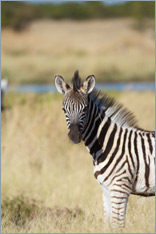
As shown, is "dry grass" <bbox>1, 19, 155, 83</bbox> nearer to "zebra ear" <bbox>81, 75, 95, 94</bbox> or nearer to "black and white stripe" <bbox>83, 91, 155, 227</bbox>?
"black and white stripe" <bbox>83, 91, 155, 227</bbox>

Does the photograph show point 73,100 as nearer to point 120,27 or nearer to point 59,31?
point 59,31

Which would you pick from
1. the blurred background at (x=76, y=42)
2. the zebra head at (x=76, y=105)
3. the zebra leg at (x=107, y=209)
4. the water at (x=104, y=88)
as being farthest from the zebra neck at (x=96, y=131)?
the blurred background at (x=76, y=42)

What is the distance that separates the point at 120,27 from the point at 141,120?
1783 inches

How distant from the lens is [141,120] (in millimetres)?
12297

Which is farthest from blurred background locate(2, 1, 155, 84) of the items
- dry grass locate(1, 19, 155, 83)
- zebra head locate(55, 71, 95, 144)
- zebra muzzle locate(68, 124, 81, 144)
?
zebra muzzle locate(68, 124, 81, 144)

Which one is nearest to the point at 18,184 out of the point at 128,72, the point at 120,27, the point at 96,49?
the point at 128,72

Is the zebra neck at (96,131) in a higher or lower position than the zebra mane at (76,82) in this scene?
lower

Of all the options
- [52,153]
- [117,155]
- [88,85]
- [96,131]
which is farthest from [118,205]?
[52,153]

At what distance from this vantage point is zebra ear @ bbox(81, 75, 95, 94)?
5.62 meters

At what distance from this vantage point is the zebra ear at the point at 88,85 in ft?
18.4

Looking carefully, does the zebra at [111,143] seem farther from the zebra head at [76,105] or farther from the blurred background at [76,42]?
the blurred background at [76,42]

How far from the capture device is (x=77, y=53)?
36.7 m

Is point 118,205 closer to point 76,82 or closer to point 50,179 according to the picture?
point 76,82

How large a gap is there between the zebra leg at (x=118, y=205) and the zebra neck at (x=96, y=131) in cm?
53
